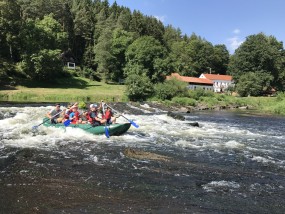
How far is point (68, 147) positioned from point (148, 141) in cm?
499

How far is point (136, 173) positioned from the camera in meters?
12.8

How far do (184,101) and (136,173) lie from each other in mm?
40527

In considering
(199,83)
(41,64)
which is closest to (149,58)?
(41,64)

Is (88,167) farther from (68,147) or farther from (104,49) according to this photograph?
Answer: (104,49)

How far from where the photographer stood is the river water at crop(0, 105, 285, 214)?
32.0 feet

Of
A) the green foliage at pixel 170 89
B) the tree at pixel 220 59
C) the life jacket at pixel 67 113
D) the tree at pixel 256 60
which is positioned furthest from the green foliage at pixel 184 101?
the tree at pixel 220 59

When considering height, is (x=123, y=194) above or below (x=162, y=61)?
below

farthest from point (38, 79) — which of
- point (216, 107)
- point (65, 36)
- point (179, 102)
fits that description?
point (216, 107)

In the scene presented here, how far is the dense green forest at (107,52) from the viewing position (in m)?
59.3

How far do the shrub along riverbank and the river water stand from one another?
2999 centimetres

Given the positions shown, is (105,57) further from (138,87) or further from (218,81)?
(218,81)

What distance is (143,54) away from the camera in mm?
59531

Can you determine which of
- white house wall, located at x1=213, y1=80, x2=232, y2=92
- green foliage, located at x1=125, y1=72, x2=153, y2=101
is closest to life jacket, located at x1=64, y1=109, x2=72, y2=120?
green foliage, located at x1=125, y1=72, x2=153, y2=101

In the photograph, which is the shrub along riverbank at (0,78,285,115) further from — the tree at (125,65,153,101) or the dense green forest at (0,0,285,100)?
the dense green forest at (0,0,285,100)
